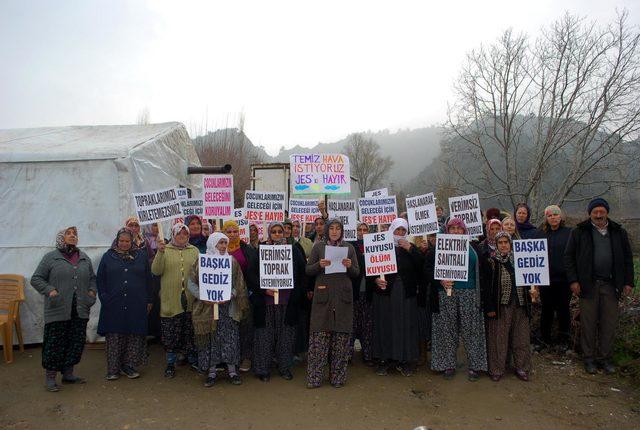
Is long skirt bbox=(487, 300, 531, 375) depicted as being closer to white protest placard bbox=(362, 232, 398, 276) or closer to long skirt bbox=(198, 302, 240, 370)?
white protest placard bbox=(362, 232, 398, 276)

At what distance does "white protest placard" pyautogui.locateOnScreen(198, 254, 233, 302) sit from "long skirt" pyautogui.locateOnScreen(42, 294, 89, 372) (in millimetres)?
1695

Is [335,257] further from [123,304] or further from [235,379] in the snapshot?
[123,304]

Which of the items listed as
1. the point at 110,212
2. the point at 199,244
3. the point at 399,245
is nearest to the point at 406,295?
the point at 399,245

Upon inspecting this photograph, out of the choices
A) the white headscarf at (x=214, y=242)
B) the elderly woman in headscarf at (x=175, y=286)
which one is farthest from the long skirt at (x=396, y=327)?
the elderly woman in headscarf at (x=175, y=286)

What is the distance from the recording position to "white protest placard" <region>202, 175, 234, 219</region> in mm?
7031

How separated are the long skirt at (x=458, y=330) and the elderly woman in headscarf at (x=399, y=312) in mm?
278

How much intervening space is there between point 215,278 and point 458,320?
3100 mm

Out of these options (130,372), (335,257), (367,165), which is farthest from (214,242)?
(367,165)

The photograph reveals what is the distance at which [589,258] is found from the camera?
18.4 feet

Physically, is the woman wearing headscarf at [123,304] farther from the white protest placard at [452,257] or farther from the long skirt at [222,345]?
the white protest placard at [452,257]

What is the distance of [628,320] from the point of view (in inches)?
251

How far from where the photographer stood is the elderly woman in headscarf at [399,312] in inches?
220

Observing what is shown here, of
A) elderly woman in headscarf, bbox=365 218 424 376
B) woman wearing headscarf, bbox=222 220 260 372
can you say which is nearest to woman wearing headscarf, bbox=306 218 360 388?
elderly woman in headscarf, bbox=365 218 424 376

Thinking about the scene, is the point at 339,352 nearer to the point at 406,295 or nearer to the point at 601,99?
the point at 406,295
